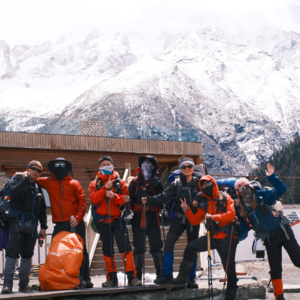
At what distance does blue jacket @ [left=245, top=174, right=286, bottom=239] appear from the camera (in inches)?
227

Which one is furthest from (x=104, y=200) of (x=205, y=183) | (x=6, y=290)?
(x=6, y=290)

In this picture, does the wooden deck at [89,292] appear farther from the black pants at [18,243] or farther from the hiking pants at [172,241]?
the black pants at [18,243]

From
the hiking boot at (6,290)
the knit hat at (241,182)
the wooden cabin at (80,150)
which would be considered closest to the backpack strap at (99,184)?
the hiking boot at (6,290)

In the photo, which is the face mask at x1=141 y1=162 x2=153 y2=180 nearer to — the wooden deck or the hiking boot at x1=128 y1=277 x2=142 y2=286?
the hiking boot at x1=128 y1=277 x2=142 y2=286

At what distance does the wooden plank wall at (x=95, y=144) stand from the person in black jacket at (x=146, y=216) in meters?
10.9

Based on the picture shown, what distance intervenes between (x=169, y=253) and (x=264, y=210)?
62.1 inches

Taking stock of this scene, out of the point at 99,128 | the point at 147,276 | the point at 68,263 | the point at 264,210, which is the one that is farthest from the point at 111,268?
the point at 99,128

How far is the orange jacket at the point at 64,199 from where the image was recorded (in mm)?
6328

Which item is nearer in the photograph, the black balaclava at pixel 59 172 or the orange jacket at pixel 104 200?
the orange jacket at pixel 104 200

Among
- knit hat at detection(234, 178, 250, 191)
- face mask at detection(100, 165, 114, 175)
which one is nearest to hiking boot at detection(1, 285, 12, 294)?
face mask at detection(100, 165, 114, 175)

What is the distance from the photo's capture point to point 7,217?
19.7ft

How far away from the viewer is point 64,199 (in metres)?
6.36

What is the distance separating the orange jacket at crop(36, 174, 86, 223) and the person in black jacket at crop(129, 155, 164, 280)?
847mm

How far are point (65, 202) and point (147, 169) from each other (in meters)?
1.42
